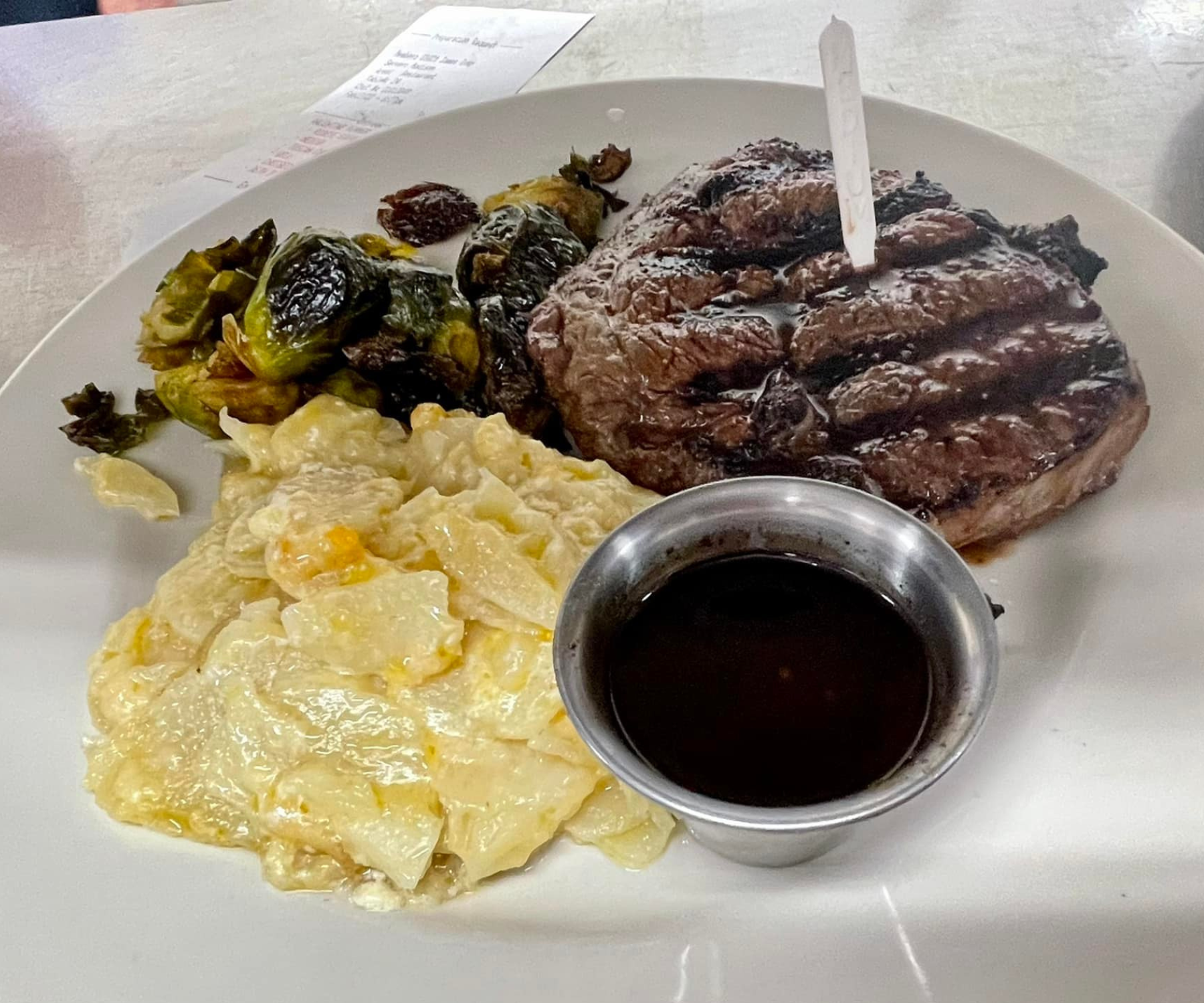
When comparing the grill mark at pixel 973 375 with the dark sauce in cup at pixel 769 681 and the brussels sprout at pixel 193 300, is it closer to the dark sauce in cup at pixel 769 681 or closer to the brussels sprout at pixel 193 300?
the dark sauce in cup at pixel 769 681

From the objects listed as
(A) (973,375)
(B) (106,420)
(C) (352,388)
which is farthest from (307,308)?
(A) (973,375)

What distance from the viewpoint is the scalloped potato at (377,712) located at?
7.96 feet

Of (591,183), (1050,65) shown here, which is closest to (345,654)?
(591,183)

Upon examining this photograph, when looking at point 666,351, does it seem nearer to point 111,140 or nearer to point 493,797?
point 493,797

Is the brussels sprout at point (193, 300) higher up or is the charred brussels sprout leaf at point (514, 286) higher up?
the brussels sprout at point (193, 300)

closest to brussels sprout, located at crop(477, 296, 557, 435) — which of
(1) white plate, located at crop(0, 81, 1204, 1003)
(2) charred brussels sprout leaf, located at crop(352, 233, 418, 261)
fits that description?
(2) charred brussels sprout leaf, located at crop(352, 233, 418, 261)

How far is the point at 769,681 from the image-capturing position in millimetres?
2299

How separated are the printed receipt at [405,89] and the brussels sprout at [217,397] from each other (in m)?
1.31

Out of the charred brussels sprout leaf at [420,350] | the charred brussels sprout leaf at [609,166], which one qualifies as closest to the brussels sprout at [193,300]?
the charred brussels sprout leaf at [420,350]

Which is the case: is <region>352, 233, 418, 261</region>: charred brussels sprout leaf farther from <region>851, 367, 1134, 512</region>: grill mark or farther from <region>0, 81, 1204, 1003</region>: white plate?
<region>851, 367, 1134, 512</region>: grill mark

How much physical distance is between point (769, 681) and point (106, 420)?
2.50 m

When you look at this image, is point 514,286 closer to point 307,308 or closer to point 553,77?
point 307,308

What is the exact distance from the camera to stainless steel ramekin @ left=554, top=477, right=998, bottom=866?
2012 millimetres

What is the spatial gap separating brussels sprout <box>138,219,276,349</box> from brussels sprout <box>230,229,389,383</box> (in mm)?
250
